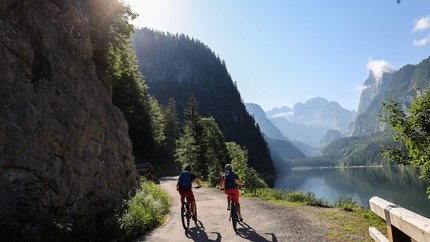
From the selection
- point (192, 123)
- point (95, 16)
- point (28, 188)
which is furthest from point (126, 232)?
point (192, 123)

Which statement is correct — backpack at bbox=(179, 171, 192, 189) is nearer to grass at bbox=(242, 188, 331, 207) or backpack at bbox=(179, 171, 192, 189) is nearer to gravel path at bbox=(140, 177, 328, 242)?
gravel path at bbox=(140, 177, 328, 242)

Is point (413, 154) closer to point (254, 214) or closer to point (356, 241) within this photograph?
point (356, 241)

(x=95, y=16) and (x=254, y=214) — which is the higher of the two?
(x=95, y=16)

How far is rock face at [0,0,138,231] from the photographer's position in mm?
10023

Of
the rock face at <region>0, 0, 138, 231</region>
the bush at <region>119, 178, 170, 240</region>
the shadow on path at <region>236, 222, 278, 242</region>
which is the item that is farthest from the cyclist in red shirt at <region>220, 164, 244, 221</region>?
the rock face at <region>0, 0, 138, 231</region>

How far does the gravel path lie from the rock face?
3.16 metres

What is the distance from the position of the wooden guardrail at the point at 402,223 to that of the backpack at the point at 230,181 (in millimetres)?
10425

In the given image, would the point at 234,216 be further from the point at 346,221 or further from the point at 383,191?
the point at 383,191

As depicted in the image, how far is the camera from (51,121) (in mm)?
12086

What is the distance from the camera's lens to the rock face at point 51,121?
10.0 m

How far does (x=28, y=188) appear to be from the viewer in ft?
33.1

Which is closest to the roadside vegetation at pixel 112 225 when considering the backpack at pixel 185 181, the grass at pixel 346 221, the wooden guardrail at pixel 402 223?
the backpack at pixel 185 181

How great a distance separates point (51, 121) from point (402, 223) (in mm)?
11972

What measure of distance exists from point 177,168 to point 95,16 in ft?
201
